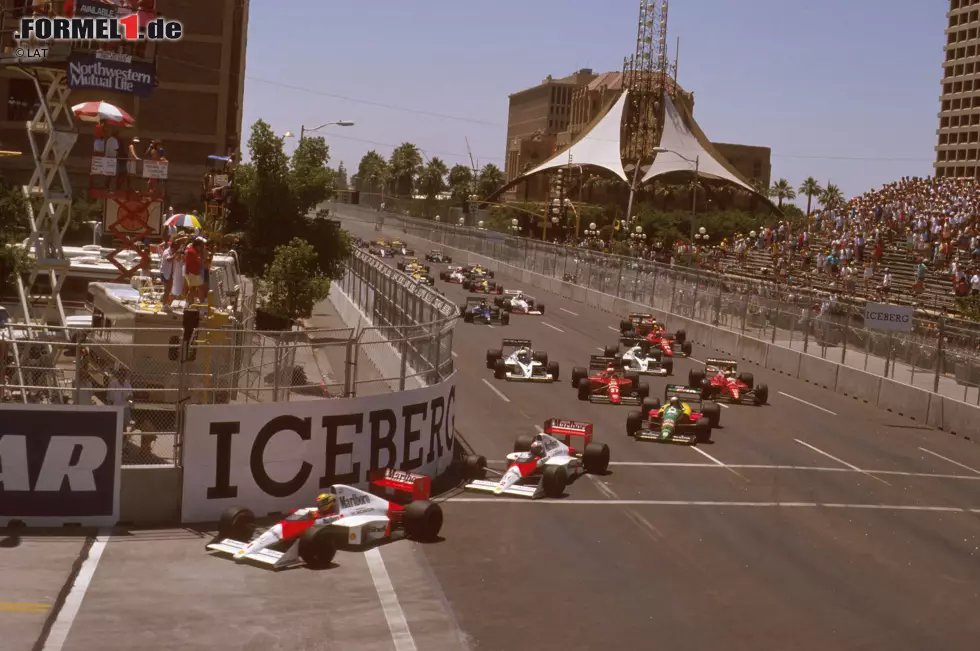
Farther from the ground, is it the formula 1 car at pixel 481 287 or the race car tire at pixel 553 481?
the formula 1 car at pixel 481 287

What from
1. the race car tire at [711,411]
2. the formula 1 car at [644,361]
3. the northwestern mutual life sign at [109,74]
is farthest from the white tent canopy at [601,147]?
the northwestern mutual life sign at [109,74]

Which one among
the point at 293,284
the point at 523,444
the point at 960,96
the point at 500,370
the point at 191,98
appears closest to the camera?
the point at 523,444

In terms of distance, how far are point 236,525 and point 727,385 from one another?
2021 cm

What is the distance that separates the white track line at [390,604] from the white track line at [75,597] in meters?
3.67

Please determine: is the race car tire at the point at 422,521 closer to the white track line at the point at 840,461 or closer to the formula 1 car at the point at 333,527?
the formula 1 car at the point at 333,527

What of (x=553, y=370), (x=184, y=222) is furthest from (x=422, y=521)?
(x=553, y=370)

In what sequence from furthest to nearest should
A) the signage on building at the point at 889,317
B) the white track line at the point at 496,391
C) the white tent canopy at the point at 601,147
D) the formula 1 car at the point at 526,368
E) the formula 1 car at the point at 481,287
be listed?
the white tent canopy at the point at 601,147 < the formula 1 car at the point at 481,287 < the formula 1 car at the point at 526,368 < the signage on building at the point at 889,317 < the white track line at the point at 496,391

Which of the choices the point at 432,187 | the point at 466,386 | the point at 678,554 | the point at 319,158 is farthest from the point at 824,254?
the point at 432,187

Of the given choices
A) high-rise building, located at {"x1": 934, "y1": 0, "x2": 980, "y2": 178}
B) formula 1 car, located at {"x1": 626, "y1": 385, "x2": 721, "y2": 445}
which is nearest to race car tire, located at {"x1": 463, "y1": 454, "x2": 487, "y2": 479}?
formula 1 car, located at {"x1": 626, "y1": 385, "x2": 721, "y2": 445}

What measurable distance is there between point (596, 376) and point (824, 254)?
108 feet

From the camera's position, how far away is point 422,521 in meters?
17.4

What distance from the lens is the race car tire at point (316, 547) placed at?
15867 millimetres

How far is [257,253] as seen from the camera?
→ 46.4 m

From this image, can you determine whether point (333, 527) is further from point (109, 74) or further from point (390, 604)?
point (109, 74)
